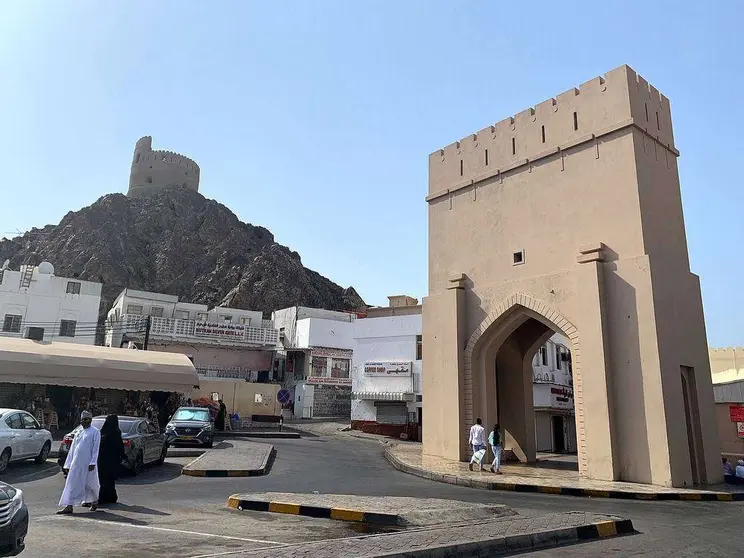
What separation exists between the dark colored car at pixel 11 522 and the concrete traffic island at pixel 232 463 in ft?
26.4

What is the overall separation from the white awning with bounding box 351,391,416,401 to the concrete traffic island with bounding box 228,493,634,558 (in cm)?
2399

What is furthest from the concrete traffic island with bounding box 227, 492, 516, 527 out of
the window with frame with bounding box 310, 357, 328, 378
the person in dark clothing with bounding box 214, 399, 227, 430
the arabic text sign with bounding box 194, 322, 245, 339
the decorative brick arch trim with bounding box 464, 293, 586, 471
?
the arabic text sign with bounding box 194, 322, 245, 339

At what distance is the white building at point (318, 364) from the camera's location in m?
41.0

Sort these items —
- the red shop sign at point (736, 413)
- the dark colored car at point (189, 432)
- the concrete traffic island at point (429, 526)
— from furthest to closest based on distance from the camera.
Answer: the dark colored car at point (189, 432) → the red shop sign at point (736, 413) → the concrete traffic island at point (429, 526)

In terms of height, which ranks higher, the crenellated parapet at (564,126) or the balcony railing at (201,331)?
the crenellated parapet at (564,126)

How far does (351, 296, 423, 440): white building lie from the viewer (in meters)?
33.3

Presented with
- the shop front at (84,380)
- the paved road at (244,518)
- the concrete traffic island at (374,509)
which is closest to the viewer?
the paved road at (244,518)

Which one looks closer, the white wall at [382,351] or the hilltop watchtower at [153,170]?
the white wall at [382,351]

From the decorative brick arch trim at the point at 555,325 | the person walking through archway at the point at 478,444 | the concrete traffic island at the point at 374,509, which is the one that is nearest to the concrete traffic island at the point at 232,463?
the concrete traffic island at the point at 374,509

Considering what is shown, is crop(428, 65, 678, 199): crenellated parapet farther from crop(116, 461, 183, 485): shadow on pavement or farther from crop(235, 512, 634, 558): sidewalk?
crop(116, 461, 183, 485): shadow on pavement

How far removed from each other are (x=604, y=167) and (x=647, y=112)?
2041 mm

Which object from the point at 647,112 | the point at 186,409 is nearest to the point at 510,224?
the point at 647,112

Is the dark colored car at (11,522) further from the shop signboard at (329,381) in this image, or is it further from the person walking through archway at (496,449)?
the shop signboard at (329,381)

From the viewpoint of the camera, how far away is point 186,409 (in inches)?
780
